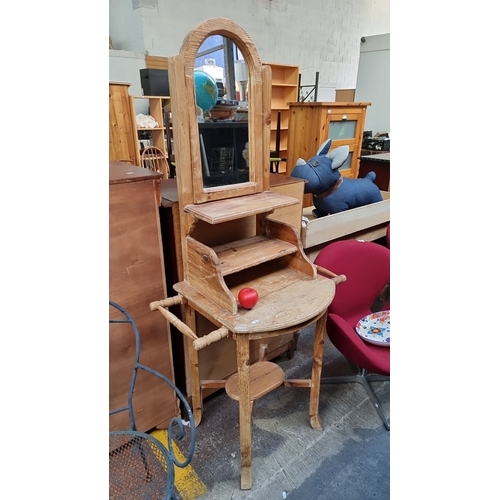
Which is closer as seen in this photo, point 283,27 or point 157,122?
point 157,122

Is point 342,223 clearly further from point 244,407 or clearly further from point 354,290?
point 244,407

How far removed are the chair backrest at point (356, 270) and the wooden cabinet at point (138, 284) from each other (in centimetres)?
74

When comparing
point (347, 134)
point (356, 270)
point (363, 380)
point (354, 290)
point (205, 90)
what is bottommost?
point (363, 380)

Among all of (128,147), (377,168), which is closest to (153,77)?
(128,147)

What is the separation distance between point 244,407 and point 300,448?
0.46 metres

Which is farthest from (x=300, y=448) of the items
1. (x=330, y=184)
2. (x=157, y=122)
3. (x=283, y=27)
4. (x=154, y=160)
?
(x=283, y=27)

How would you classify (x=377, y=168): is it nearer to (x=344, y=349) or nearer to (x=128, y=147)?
(x=344, y=349)

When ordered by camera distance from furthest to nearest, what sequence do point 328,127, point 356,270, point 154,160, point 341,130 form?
point 154,160
point 341,130
point 328,127
point 356,270

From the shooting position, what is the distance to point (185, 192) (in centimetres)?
115

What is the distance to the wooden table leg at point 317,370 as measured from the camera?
1.39 metres

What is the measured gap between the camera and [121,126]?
12.4 feet

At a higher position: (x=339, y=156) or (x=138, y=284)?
(x=339, y=156)

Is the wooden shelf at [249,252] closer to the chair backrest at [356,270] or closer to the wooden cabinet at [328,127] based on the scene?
the chair backrest at [356,270]

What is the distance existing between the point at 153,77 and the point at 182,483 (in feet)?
13.2
